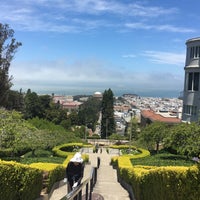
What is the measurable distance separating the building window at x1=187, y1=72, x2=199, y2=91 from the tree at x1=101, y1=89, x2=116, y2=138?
61.3m

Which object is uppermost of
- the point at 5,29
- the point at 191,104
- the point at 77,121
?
the point at 5,29

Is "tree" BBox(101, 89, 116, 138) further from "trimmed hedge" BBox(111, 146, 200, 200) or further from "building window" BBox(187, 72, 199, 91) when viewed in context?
"trimmed hedge" BBox(111, 146, 200, 200)

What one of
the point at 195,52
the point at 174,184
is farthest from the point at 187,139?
the point at 174,184

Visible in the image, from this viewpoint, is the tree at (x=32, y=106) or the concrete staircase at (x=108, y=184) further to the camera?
the tree at (x=32, y=106)

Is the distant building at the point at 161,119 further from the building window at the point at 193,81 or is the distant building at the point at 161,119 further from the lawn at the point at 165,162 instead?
the lawn at the point at 165,162

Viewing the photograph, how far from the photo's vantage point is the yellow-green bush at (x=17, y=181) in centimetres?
738

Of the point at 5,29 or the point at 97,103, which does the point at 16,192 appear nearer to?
the point at 5,29

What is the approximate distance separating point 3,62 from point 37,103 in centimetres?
4715

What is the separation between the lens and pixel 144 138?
1313 inches

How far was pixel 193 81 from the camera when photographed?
113 feet

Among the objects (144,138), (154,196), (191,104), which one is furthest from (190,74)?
(154,196)

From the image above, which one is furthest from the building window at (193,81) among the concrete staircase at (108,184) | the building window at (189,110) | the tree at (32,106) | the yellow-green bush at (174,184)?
the tree at (32,106)

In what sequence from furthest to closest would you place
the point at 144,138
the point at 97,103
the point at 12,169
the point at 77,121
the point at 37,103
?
the point at 97,103 < the point at 77,121 < the point at 37,103 < the point at 144,138 < the point at 12,169

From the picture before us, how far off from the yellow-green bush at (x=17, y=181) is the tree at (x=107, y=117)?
8582cm
